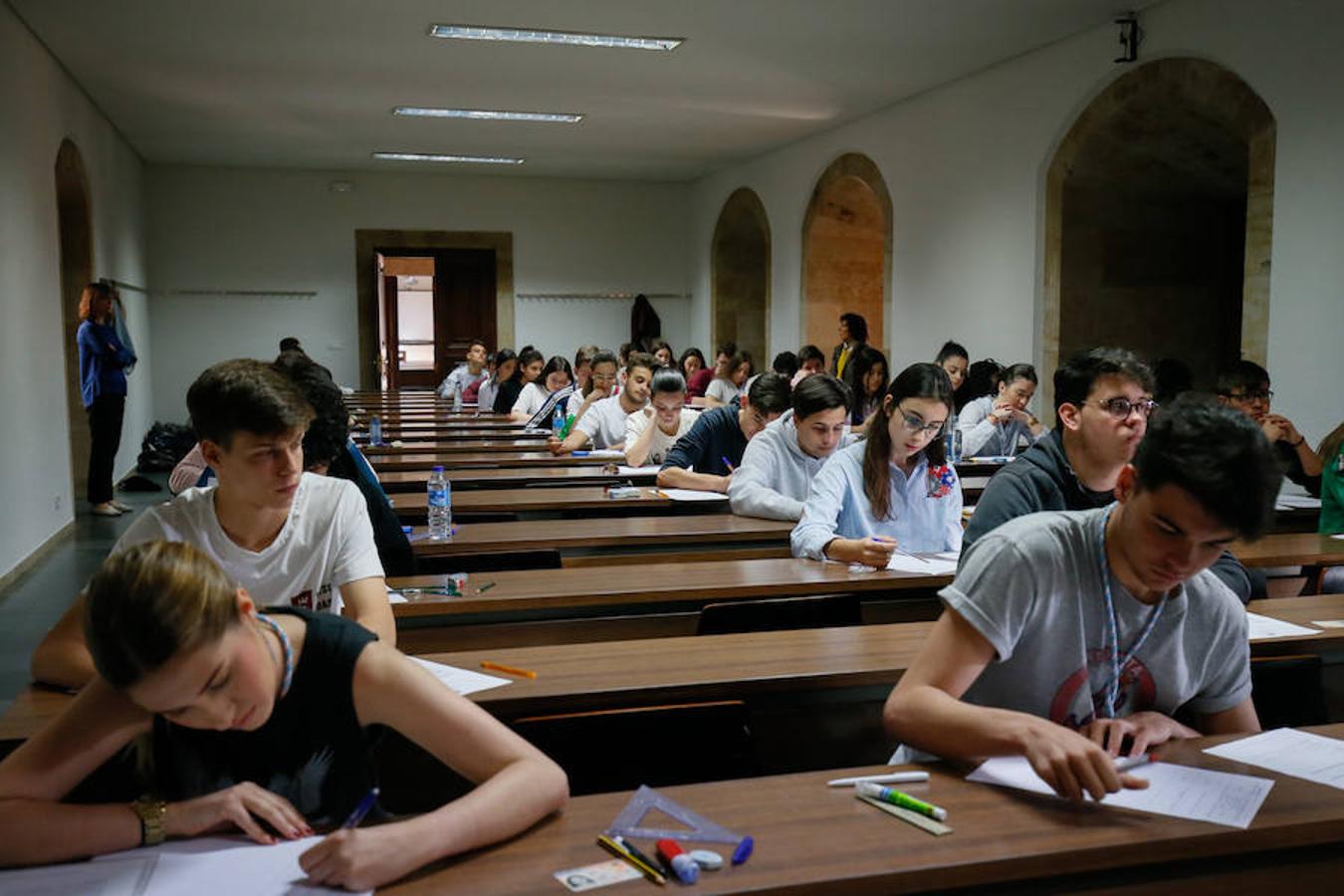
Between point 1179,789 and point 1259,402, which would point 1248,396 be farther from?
point 1179,789

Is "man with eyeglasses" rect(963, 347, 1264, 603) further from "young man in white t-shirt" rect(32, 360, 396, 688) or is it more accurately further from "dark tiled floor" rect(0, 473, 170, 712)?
"dark tiled floor" rect(0, 473, 170, 712)

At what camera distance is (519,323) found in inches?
627

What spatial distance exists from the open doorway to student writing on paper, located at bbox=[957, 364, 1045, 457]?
9.35 m

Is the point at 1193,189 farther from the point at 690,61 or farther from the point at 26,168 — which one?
the point at 26,168

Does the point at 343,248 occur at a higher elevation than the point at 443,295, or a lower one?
higher

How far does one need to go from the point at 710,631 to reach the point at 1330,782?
1.38 meters

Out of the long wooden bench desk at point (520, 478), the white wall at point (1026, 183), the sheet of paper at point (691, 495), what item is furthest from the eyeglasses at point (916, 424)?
the white wall at point (1026, 183)

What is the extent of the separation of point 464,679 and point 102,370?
23.6 feet

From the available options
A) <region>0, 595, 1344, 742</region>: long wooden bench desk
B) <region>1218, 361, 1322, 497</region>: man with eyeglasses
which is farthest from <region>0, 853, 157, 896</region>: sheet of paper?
<region>1218, 361, 1322, 497</region>: man with eyeglasses

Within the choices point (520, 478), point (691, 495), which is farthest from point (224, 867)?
point (520, 478)

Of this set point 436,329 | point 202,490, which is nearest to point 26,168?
point 202,490

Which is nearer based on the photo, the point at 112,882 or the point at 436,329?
the point at 112,882

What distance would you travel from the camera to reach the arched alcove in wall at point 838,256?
39.5 feet

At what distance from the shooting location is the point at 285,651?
4.78 ft
